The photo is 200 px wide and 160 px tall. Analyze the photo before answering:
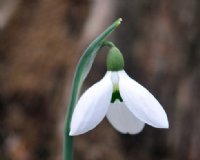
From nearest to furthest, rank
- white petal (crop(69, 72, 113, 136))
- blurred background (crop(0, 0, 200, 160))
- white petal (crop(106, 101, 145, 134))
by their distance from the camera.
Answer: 1. white petal (crop(69, 72, 113, 136))
2. white petal (crop(106, 101, 145, 134))
3. blurred background (crop(0, 0, 200, 160))

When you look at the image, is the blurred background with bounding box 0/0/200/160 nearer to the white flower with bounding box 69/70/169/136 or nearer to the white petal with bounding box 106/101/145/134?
the white petal with bounding box 106/101/145/134

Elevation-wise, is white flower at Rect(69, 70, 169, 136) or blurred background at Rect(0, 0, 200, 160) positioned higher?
blurred background at Rect(0, 0, 200, 160)

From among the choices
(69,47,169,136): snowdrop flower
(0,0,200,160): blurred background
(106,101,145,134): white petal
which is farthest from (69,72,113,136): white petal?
(0,0,200,160): blurred background

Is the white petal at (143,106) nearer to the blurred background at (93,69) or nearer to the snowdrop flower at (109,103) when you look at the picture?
the snowdrop flower at (109,103)

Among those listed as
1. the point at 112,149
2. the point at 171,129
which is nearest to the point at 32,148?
the point at 112,149

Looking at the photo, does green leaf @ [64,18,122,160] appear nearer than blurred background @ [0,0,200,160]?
Yes

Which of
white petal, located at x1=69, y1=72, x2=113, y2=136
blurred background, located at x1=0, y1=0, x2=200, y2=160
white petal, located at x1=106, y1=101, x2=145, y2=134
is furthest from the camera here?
blurred background, located at x1=0, y1=0, x2=200, y2=160
